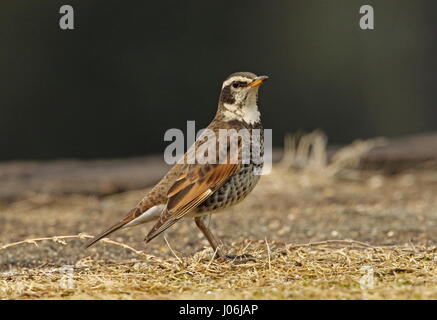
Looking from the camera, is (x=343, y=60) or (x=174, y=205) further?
(x=343, y=60)

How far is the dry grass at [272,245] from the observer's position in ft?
15.7

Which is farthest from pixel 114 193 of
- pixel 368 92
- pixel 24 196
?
pixel 368 92

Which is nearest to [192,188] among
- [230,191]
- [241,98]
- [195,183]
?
[195,183]

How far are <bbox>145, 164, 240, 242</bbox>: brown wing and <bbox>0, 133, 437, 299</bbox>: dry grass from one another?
27 cm

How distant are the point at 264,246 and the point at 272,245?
17 cm

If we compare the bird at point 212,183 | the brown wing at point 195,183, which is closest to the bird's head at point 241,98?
the bird at point 212,183

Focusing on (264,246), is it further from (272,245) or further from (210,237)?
(210,237)

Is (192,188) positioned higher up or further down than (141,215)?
higher up

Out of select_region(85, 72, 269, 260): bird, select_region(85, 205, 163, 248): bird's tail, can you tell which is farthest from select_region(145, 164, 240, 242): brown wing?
select_region(85, 205, 163, 248): bird's tail

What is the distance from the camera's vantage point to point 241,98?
606 cm

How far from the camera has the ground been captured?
15.7ft
